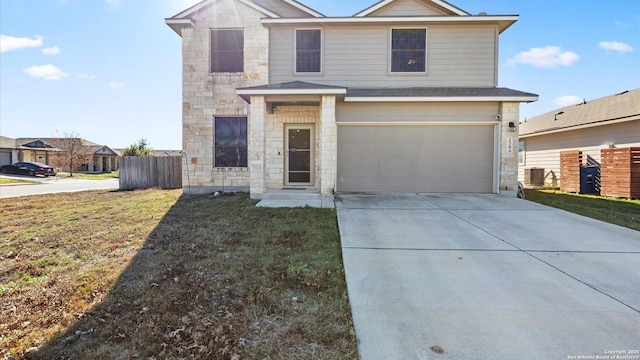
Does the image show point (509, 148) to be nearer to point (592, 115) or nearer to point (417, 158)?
point (417, 158)

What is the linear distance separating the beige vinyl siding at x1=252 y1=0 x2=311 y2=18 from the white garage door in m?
5.16

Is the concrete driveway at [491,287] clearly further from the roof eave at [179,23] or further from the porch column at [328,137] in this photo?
the roof eave at [179,23]

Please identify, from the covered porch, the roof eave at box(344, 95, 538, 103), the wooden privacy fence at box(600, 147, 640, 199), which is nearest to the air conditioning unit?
the wooden privacy fence at box(600, 147, 640, 199)

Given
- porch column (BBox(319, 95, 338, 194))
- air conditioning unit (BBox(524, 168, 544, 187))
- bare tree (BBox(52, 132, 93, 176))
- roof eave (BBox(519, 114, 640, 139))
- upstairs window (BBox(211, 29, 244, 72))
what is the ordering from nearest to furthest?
porch column (BBox(319, 95, 338, 194)) → upstairs window (BBox(211, 29, 244, 72)) → roof eave (BBox(519, 114, 640, 139)) → air conditioning unit (BBox(524, 168, 544, 187)) → bare tree (BBox(52, 132, 93, 176))

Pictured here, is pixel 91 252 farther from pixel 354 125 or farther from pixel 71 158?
pixel 71 158

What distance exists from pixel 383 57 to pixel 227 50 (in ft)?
17.9

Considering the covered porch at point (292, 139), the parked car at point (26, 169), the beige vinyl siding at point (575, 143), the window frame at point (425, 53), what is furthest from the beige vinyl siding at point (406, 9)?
the parked car at point (26, 169)

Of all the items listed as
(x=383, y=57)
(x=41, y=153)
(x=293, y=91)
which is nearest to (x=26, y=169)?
(x=41, y=153)

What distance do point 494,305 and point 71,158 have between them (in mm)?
39841

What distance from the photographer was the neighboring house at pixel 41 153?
30.8 m

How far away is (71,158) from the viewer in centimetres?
3167

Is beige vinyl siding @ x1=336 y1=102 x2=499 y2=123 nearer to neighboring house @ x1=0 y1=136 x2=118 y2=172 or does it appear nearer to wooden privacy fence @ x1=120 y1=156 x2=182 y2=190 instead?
wooden privacy fence @ x1=120 y1=156 x2=182 y2=190

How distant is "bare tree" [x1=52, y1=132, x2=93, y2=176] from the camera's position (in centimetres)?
3256

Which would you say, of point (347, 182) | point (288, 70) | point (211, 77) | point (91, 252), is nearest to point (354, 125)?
point (347, 182)
